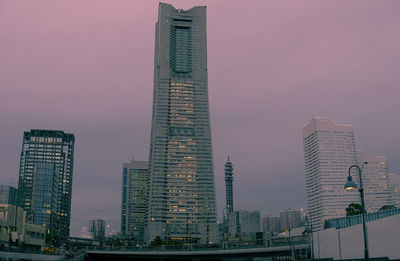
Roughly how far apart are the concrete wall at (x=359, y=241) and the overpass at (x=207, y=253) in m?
7.62

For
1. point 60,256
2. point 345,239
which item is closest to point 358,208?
point 345,239

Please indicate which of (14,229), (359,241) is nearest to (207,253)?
(359,241)

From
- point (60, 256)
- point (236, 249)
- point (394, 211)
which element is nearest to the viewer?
point (394, 211)

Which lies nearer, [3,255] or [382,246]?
[382,246]

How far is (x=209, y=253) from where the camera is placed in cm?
9019

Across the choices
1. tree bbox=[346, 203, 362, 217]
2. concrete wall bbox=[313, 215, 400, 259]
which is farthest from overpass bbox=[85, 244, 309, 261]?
tree bbox=[346, 203, 362, 217]

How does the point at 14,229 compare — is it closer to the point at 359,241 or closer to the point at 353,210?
the point at 353,210

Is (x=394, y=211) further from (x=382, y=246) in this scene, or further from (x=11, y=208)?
(x=11, y=208)

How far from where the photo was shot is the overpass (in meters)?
81.2

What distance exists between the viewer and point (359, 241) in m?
61.1

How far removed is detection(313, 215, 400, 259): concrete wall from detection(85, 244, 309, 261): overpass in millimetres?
7621

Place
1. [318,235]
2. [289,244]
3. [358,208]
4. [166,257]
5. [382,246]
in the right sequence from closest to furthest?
[382,246]
[318,235]
[289,244]
[166,257]
[358,208]

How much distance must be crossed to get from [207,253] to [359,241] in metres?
37.2

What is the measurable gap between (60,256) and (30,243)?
3622cm
